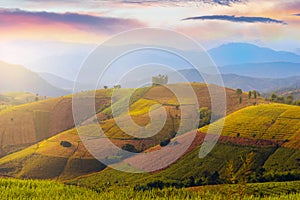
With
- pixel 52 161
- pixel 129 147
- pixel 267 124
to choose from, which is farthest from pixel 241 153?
pixel 52 161

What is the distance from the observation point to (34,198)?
25422mm

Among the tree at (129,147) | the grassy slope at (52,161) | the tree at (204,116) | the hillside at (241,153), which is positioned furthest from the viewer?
the tree at (204,116)

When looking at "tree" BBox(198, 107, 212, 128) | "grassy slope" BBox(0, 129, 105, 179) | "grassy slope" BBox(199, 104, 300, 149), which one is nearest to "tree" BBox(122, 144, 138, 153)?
"grassy slope" BBox(0, 129, 105, 179)

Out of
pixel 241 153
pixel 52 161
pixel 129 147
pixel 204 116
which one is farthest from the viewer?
pixel 204 116

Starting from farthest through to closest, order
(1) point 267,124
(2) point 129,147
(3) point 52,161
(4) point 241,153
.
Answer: (3) point 52,161
(2) point 129,147
(1) point 267,124
(4) point 241,153

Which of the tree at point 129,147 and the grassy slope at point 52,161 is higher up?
the tree at point 129,147

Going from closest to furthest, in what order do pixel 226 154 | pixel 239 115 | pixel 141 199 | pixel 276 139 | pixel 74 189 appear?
pixel 141 199 → pixel 74 189 → pixel 226 154 → pixel 276 139 → pixel 239 115

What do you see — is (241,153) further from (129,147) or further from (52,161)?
(52,161)

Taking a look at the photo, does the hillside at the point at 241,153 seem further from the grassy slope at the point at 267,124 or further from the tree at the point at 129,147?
the tree at the point at 129,147

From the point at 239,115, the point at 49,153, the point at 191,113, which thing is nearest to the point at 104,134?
the point at 49,153

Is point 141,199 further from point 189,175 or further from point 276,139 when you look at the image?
point 276,139

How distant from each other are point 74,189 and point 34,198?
20.7 ft

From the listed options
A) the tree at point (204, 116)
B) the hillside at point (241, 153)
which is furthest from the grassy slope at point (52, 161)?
the tree at point (204, 116)

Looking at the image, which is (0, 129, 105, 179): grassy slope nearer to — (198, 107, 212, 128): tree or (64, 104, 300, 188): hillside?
(64, 104, 300, 188): hillside
